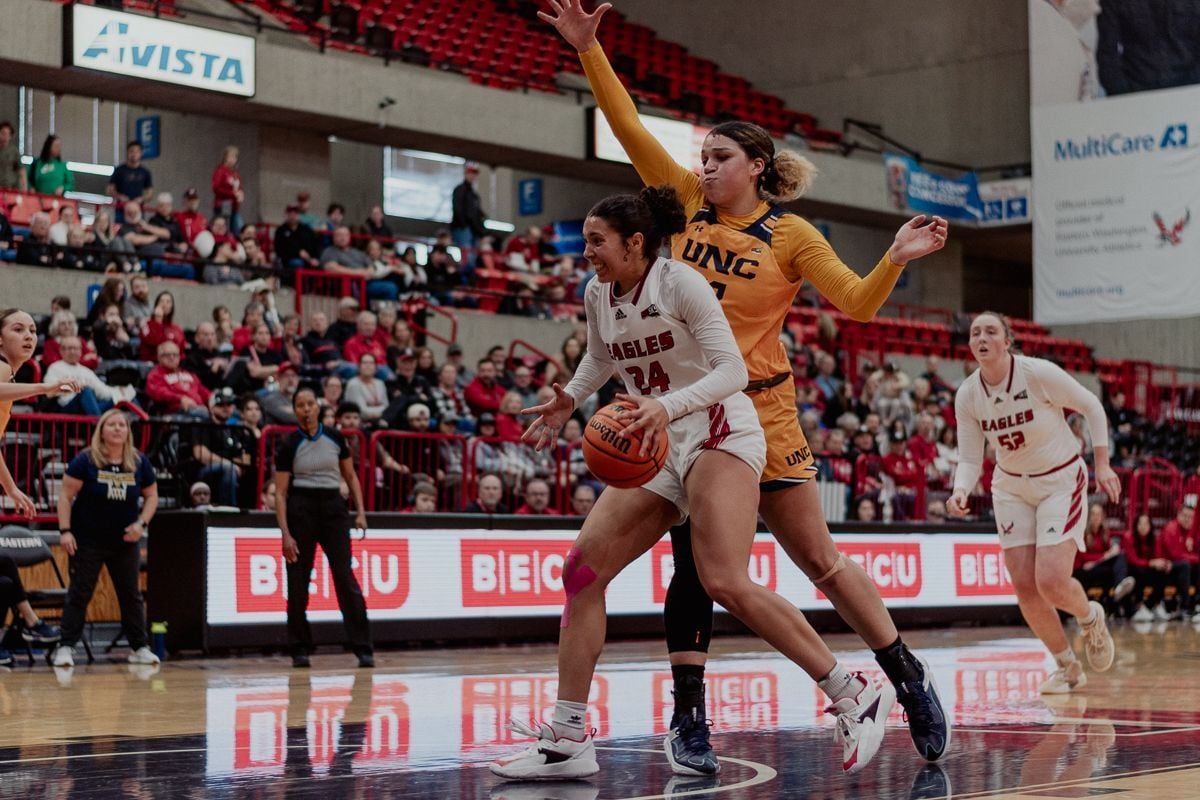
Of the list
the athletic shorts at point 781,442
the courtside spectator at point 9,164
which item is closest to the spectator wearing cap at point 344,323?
the courtside spectator at point 9,164

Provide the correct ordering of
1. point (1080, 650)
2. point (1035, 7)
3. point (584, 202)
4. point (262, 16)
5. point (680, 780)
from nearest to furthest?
point (680, 780), point (1080, 650), point (1035, 7), point (262, 16), point (584, 202)

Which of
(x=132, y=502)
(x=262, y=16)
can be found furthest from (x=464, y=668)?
(x=262, y=16)

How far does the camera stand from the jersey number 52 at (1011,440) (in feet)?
33.1

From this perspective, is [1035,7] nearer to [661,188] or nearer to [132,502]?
[132,502]

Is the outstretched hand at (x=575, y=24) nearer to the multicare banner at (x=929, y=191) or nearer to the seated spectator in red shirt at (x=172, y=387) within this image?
the seated spectator in red shirt at (x=172, y=387)

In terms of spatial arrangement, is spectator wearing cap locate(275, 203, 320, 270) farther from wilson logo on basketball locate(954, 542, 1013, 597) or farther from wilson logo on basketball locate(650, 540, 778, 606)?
wilson logo on basketball locate(954, 542, 1013, 597)

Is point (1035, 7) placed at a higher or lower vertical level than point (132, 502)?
higher

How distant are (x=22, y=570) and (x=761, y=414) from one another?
10250 mm

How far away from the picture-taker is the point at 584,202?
3572cm

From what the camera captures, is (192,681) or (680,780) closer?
(680,780)

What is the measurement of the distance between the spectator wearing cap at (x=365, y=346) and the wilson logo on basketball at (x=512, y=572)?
328 cm

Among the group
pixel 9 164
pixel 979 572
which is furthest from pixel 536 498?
pixel 9 164

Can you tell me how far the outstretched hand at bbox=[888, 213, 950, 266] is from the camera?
6.00m

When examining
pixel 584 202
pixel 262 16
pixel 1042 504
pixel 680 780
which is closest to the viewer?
pixel 680 780
